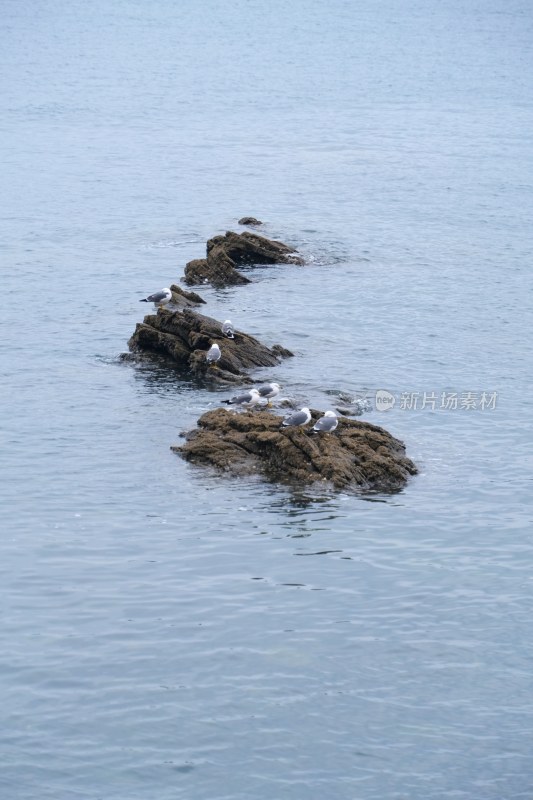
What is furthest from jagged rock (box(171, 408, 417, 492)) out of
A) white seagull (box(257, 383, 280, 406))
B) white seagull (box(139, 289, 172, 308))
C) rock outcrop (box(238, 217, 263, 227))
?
rock outcrop (box(238, 217, 263, 227))

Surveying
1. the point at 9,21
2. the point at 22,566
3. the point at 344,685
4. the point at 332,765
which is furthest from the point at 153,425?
the point at 9,21

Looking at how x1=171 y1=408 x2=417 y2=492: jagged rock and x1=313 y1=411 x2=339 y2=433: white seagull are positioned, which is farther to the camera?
x1=313 y1=411 x2=339 y2=433: white seagull

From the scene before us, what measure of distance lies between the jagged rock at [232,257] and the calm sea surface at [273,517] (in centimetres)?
92

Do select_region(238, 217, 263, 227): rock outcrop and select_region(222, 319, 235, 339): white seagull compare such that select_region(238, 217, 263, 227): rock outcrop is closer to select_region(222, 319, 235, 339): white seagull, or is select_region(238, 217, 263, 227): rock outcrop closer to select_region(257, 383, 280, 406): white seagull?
A: select_region(222, 319, 235, 339): white seagull

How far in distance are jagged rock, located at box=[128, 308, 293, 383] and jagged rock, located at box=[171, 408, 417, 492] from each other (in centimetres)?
556

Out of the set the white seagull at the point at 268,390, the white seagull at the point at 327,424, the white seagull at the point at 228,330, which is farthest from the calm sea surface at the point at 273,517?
the white seagull at the point at 268,390

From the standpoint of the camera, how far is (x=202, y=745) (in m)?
19.5

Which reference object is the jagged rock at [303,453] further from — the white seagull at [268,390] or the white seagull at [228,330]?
the white seagull at [228,330]

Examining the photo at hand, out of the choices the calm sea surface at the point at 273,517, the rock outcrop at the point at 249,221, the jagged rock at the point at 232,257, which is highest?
the rock outcrop at the point at 249,221

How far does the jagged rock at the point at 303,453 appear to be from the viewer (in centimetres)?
2816

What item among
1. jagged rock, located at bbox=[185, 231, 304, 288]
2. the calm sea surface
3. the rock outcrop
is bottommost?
the calm sea surface

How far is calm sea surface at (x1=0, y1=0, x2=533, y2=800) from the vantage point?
19.6m

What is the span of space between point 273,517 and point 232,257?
24.5 m

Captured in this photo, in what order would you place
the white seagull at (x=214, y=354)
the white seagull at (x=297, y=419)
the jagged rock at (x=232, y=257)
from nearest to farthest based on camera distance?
the white seagull at (x=297, y=419) → the white seagull at (x=214, y=354) → the jagged rock at (x=232, y=257)
